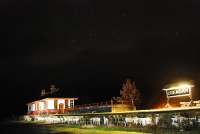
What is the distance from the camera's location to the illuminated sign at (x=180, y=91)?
96.0 feet

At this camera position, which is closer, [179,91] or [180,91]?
[180,91]

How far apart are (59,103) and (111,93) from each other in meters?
41.5

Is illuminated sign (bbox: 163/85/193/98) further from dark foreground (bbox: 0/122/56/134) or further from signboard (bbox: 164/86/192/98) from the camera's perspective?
dark foreground (bbox: 0/122/56/134)

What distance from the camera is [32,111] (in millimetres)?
78438

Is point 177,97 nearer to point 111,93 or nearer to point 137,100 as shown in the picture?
point 137,100

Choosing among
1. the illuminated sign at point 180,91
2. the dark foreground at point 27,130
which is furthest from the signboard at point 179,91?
the dark foreground at point 27,130

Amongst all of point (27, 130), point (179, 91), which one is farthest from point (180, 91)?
point (27, 130)

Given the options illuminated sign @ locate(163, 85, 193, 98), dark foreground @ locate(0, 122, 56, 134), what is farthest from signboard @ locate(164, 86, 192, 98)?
dark foreground @ locate(0, 122, 56, 134)

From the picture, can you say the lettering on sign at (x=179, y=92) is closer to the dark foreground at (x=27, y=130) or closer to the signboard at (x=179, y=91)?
the signboard at (x=179, y=91)

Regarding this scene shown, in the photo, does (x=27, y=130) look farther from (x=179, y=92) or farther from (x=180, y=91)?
(x=180, y=91)

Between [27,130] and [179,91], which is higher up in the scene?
[179,91]

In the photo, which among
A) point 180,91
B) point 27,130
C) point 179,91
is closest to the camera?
point 180,91

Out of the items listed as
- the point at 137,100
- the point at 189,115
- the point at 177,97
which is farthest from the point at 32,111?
the point at 189,115

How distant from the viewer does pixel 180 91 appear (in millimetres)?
30234
